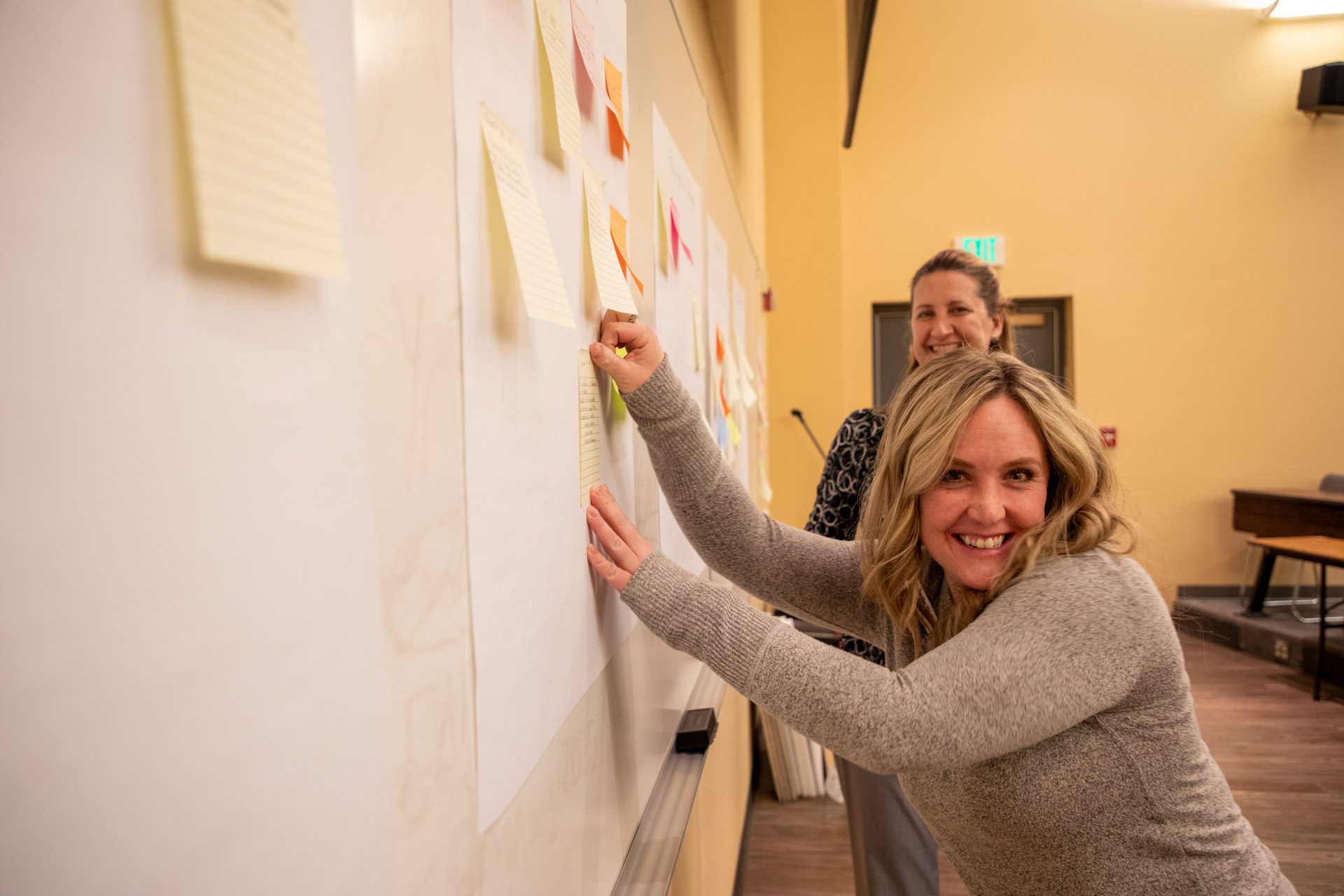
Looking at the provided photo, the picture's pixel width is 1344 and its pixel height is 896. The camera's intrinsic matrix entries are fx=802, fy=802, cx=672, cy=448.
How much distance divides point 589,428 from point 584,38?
1.17 feet

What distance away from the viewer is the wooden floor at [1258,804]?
269cm

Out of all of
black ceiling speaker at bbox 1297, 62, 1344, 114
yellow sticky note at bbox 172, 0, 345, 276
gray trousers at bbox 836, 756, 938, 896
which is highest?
black ceiling speaker at bbox 1297, 62, 1344, 114

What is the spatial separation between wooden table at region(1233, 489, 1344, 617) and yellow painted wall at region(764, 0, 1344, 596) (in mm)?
375

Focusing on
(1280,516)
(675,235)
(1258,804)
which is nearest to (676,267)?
(675,235)

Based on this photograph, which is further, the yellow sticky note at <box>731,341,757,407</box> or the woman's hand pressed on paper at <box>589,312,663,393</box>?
the yellow sticky note at <box>731,341,757,407</box>

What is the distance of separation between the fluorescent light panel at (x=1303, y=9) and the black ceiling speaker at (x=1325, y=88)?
399 mm

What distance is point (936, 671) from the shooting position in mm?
785

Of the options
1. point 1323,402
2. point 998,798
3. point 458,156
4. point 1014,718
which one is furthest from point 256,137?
point 1323,402

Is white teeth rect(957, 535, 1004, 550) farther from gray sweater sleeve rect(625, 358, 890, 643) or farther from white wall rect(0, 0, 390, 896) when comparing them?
white wall rect(0, 0, 390, 896)

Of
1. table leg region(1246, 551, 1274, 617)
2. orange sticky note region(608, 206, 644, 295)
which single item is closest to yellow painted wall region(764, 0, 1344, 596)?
table leg region(1246, 551, 1274, 617)

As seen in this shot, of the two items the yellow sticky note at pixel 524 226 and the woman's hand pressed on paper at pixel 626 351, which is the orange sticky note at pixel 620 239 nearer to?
the woman's hand pressed on paper at pixel 626 351

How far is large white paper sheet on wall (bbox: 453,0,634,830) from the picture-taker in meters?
0.48

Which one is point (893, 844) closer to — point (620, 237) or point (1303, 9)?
point (620, 237)

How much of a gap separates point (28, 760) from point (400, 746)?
0.19 meters
